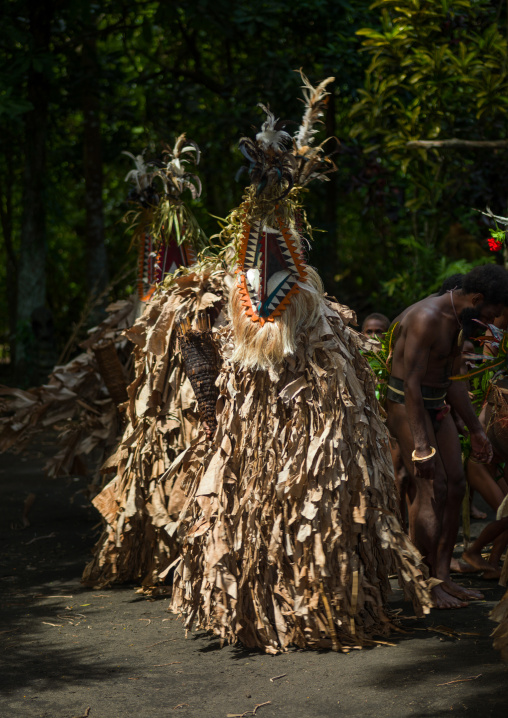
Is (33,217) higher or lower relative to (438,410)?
higher

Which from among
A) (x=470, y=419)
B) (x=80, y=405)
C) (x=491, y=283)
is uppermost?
(x=491, y=283)

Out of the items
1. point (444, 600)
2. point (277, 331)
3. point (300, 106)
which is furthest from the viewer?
point (300, 106)

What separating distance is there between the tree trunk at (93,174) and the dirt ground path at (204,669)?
724 cm

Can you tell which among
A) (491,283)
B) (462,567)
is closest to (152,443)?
(462,567)

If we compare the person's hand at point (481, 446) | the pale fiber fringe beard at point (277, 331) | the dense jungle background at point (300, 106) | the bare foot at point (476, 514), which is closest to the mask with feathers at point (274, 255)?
the pale fiber fringe beard at point (277, 331)

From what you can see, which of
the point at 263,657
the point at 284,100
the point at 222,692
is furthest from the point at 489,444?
the point at 284,100

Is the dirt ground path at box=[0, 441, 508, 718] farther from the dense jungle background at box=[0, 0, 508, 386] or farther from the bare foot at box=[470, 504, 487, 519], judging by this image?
the dense jungle background at box=[0, 0, 508, 386]

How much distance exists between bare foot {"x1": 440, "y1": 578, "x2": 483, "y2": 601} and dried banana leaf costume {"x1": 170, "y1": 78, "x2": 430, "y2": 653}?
62 centimetres

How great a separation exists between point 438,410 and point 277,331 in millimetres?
1289

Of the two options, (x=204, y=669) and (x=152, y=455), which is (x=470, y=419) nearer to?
(x=152, y=455)

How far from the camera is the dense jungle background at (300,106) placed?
28.3ft

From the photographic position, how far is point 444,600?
171 inches

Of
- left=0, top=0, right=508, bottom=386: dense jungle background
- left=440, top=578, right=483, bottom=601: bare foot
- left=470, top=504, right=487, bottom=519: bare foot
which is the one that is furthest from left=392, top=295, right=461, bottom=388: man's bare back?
left=0, top=0, right=508, bottom=386: dense jungle background

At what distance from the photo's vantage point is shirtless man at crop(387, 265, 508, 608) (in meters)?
4.36
